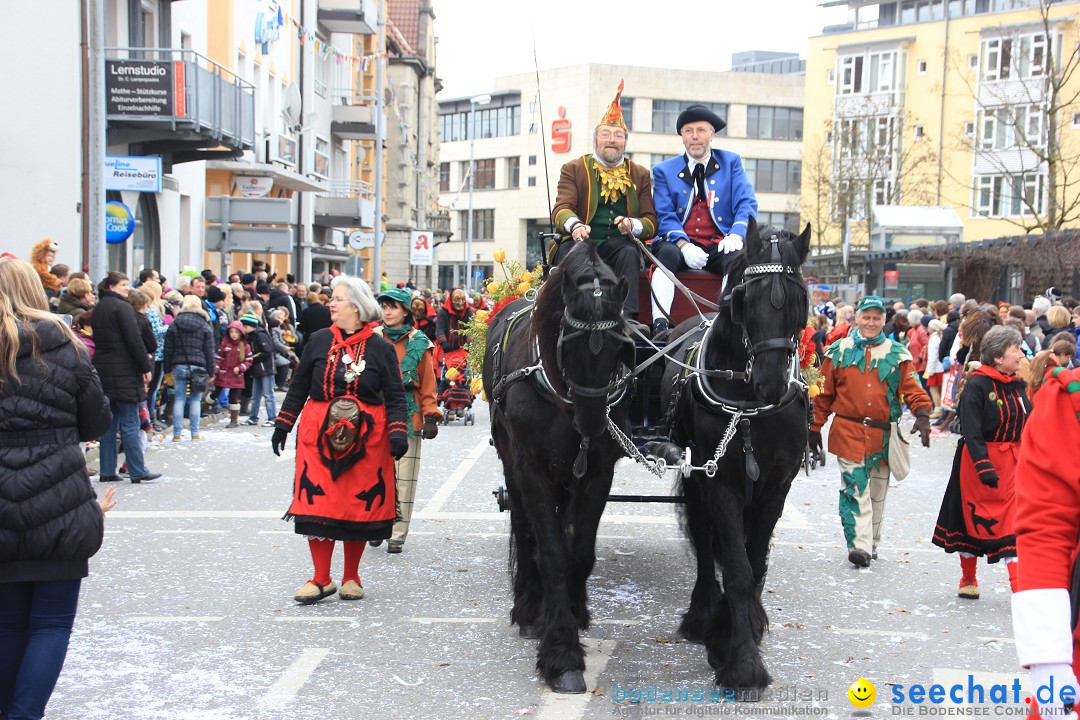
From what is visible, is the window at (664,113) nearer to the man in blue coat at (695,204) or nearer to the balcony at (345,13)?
the balcony at (345,13)

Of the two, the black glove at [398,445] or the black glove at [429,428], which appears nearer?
the black glove at [398,445]

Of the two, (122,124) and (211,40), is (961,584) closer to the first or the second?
(122,124)

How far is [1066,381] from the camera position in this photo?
9.95 feet

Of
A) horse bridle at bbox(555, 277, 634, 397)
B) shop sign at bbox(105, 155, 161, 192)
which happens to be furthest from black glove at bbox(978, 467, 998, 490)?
shop sign at bbox(105, 155, 161, 192)

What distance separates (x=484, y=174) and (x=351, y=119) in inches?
1783

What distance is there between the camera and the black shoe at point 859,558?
845 centimetres

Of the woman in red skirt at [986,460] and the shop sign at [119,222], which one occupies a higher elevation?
the shop sign at [119,222]

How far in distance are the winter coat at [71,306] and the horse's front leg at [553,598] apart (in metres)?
7.54

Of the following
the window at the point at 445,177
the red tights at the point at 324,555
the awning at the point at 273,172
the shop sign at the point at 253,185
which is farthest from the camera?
the window at the point at 445,177

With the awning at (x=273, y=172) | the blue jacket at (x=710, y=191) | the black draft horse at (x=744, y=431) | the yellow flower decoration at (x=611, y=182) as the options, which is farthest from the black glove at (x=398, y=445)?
the awning at (x=273, y=172)

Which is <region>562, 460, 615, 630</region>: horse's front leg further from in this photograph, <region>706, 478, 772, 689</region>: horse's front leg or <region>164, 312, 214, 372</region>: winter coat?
<region>164, 312, 214, 372</region>: winter coat

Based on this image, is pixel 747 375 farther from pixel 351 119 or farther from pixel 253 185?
pixel 351 119

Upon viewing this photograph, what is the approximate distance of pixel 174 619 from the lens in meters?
6.80

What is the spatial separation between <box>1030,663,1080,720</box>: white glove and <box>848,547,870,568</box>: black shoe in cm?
570
